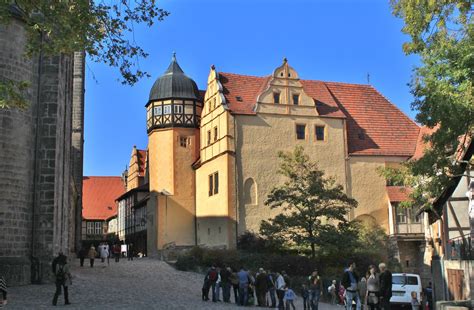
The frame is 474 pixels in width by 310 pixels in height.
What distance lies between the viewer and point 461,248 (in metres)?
19.5

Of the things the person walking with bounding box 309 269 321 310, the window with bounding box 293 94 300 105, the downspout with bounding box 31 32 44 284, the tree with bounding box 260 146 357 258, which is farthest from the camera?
the window with bounding box 293 94 300 105

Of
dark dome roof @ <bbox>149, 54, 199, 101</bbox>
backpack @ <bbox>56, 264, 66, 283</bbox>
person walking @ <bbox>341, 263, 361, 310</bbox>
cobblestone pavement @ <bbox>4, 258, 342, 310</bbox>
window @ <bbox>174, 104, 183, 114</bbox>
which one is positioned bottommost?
cobblestone pavement @ <bbox>4, 258, 342, 310</bbox>

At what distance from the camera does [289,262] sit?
3041 centimetres

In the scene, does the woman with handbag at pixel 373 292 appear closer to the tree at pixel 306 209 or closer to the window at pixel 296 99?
the tree at pixel 306 209

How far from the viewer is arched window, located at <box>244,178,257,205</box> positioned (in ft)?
124

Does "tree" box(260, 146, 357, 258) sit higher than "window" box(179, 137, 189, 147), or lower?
lower

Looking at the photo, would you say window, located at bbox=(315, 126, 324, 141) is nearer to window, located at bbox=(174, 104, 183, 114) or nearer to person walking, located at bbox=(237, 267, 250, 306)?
window, located at bbox=(174, 104, 183, 114)

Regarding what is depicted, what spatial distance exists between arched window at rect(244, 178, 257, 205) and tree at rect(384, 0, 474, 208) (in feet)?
64.9

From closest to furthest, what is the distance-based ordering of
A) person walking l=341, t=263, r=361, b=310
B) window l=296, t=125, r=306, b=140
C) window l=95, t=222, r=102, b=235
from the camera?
person walking l=341, t=263, r=361, b=310, window l=296, t=125, r=306, b=140, window l=95, t=222, r=102, b=235

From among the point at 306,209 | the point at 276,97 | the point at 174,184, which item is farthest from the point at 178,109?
the point at 306,209

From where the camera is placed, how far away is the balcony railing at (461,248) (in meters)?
19.0

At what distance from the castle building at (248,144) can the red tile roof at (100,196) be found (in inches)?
1061

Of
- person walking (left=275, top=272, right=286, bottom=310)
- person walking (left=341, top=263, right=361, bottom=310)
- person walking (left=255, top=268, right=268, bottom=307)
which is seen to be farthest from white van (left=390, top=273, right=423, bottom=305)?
person walking (left=341, top=263, right=361, bottom=310)

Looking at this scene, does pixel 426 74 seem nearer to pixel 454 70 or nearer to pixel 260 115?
pixel 454 70
